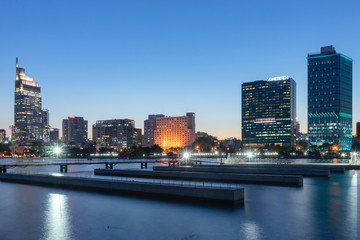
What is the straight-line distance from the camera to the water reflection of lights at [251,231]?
76.5 ft

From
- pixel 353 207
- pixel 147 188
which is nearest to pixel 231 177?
pixel 147 188

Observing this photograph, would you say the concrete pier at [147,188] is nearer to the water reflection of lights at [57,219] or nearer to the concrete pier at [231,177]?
the water reflection of lights at [57,219]

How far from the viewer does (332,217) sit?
29125 mm

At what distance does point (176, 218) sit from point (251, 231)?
7.08 metres

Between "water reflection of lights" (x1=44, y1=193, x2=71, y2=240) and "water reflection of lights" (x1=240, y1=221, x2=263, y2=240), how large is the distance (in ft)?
42.0

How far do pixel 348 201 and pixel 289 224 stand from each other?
49.4 feet

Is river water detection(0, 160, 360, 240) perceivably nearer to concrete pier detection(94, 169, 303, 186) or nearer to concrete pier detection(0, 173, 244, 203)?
concrete pier detection(0, 173, 244, 203)

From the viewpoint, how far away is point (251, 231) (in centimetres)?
2488

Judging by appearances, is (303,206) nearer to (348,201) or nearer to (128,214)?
(348,201)

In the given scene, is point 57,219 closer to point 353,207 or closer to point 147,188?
point 147,188

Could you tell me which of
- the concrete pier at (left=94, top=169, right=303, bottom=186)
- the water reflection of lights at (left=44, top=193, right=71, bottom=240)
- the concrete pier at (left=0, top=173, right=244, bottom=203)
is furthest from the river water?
the concrete pier at (left=94, top=169, right=303, bottom=186)

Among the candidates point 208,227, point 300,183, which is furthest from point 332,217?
point 300,183

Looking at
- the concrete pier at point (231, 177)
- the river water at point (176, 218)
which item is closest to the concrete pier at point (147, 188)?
the river water at point (176, 218)

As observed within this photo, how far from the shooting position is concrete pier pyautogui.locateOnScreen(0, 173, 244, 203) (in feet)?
116
